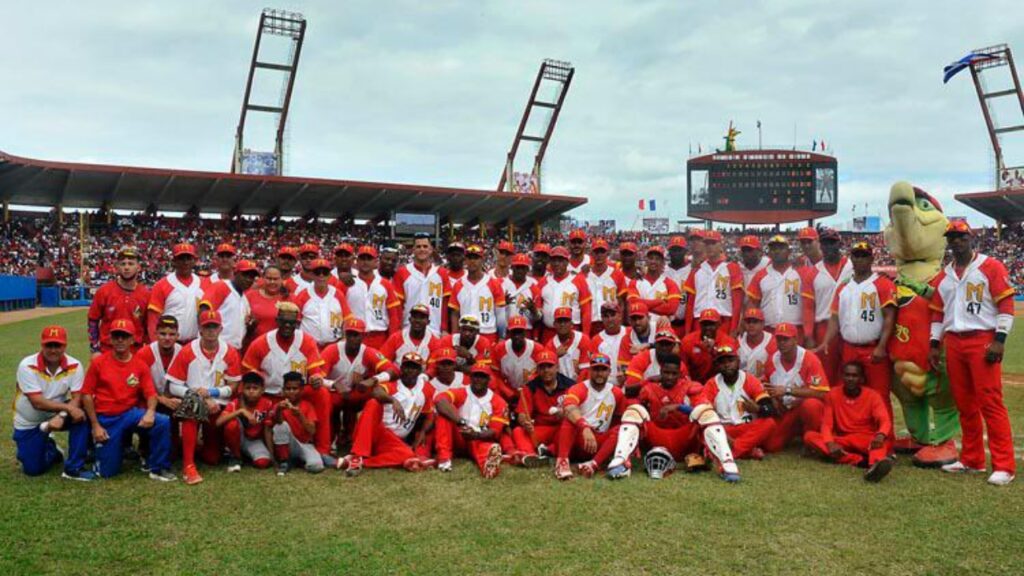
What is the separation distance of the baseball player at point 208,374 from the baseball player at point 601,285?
150 inches

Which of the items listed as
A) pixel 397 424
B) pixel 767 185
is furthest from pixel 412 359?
pixel 767 185

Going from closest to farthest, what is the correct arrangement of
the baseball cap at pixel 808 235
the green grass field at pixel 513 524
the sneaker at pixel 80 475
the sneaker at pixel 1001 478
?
the green grass field at pixel 513 524 → the sneaker at pixel 1001 478 → the sneaker at pixel 80 475 → the baseball cap at pixel 808 235

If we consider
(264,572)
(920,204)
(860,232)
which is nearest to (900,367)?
(920,204)

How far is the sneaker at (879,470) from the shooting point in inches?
220

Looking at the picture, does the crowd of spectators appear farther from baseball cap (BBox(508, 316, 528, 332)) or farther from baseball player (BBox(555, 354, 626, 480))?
baseball player (BBox(555, 354, 626, 480))

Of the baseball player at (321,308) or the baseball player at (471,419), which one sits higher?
the baseball player at (321,308)

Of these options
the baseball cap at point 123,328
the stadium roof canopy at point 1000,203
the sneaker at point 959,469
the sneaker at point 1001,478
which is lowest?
the sneaker at point 959,469

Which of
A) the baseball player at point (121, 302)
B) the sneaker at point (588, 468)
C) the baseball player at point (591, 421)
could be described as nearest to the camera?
the sneaker at point (588, 468)

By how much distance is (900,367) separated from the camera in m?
6.59

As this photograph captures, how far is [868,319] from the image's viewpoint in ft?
22.1

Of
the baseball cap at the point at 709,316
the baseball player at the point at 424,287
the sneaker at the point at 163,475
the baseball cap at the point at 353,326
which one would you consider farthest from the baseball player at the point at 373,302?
the baseball cap at the point at 709,316

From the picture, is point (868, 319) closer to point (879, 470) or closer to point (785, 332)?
point (785, 332)

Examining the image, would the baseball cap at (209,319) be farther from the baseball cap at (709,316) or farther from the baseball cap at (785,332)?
the baseball cap at (785,332)

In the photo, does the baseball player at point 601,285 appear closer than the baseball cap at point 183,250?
No
